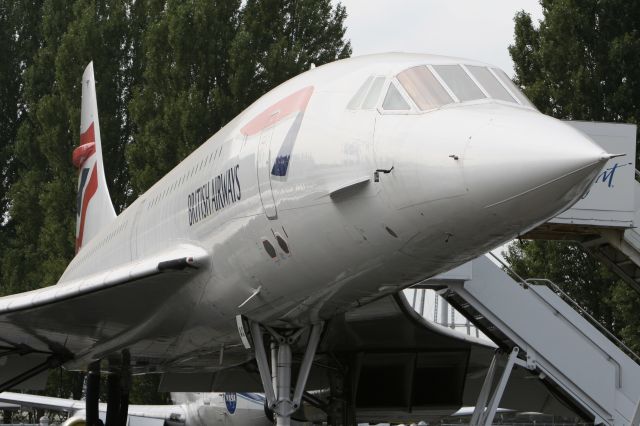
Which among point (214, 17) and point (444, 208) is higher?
point (214, 17)

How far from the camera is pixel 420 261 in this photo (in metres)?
7.04

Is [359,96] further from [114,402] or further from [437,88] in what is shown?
[114,402]

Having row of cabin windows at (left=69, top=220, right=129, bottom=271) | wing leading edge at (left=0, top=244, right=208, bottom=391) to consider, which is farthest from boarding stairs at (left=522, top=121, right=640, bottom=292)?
wing leading edge at (left=0, top=244, right=208, bottom=391)

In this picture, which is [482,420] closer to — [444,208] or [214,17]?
[444,208]

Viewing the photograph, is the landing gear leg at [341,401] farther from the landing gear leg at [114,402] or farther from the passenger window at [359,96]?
the passenger window at [359,96]

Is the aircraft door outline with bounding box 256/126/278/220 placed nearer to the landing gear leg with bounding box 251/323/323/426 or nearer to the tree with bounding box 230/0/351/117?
the landing gear leg with bounding box 251/323/323/426

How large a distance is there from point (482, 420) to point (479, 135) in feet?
19.0

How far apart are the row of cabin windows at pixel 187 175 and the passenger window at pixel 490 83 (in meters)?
2.53

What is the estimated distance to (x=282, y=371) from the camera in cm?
840

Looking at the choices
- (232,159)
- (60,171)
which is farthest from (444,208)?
(60,171)

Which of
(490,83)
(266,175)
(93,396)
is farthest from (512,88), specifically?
(93,396)

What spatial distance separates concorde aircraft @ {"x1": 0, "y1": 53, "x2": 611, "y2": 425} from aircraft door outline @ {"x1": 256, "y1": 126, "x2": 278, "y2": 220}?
0.01 meters

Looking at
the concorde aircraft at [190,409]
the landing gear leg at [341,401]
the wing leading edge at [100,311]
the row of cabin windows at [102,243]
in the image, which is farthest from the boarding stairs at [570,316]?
the concorde aircraft at [190,409]

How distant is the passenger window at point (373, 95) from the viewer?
284 inches
